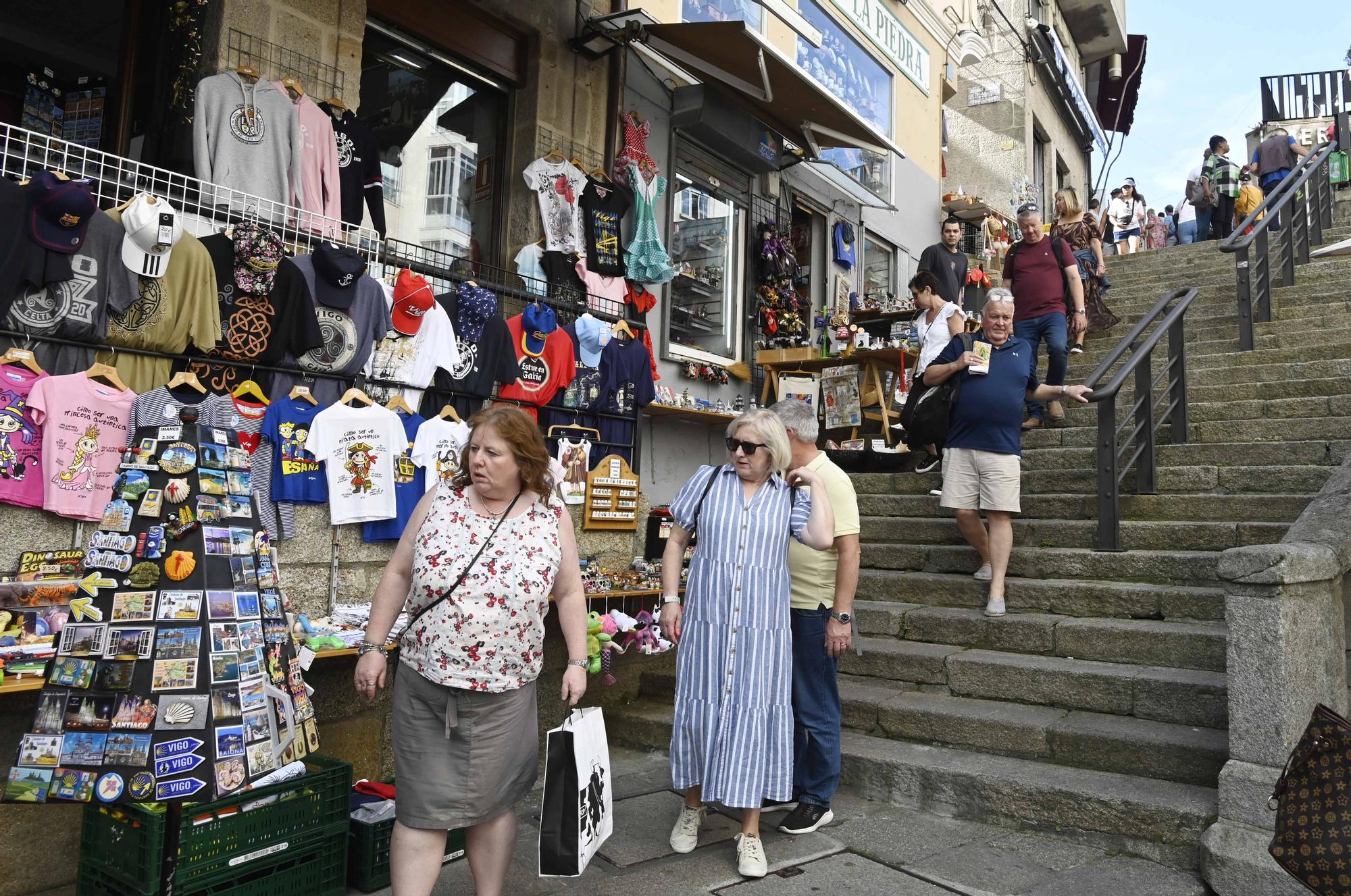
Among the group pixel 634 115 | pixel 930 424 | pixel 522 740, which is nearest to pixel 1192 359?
pixel 930 424

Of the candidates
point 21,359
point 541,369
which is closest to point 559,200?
point 541,369

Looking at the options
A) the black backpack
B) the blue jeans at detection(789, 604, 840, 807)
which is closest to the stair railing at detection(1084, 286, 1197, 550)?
the black backpack

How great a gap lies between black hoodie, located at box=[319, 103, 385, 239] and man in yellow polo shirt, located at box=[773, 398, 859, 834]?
3.36 metres

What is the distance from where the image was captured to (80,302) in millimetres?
4215

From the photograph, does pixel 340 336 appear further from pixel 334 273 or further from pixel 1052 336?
pixel 1052 336

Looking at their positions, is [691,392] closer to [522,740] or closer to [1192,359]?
[1192,359]

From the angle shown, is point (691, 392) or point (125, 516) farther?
point (691, 392)

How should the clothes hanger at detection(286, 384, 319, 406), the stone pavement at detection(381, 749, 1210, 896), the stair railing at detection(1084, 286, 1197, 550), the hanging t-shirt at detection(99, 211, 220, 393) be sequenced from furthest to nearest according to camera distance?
the stair railing at detection(1084, 286, 1197, 550), the clothes hanger at detection(286, 384, 319, 406), the hanging t-shirt at detection(99, 211, 220, 393), the stone pavement at detection(381, 749, 1210, 896)

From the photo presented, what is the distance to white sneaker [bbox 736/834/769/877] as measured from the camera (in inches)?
150

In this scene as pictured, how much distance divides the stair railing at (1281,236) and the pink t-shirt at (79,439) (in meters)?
8.54

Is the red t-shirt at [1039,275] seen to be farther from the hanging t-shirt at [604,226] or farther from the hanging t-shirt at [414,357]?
the hanging t-shirt at [414,357]

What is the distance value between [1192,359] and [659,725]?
5.84m

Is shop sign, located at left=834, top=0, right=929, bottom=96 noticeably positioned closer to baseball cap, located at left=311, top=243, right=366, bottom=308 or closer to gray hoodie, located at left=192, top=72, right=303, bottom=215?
gray hoodie, located at left=192, top=72, right=303, bottom=215

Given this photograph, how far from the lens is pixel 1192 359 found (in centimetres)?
834
